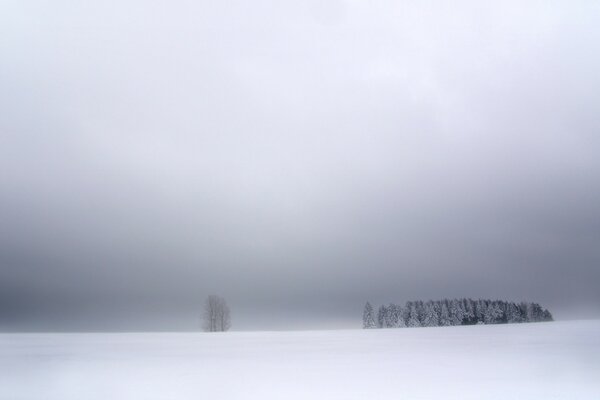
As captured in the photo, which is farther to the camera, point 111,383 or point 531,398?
point 111,383

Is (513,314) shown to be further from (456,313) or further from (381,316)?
(381,316)

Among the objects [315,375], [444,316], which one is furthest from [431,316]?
[315,375]

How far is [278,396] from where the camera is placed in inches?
585

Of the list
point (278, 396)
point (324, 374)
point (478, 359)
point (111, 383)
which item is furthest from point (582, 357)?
point (111, 383)

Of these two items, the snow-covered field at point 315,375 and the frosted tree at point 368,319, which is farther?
the frosted tree at point 368,319

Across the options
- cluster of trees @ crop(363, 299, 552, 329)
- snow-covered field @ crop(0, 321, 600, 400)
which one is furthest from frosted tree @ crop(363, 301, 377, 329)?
snow-covered field @ crop(0, 321, 600, 400)

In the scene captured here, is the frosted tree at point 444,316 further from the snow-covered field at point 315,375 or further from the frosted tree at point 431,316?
the snow-covered field at point 315,375

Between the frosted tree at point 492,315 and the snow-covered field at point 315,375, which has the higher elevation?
the snow-covered field at point 315,375

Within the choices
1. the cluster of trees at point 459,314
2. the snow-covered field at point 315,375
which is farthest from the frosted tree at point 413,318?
the snow-covered field at point 315,375

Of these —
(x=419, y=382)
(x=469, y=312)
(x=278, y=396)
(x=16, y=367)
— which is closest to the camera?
(x=278, y=396)

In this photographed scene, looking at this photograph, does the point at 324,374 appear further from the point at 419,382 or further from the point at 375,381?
the point at 419,382

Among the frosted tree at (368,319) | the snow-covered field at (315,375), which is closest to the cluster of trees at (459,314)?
the frosted tree at (368,319)

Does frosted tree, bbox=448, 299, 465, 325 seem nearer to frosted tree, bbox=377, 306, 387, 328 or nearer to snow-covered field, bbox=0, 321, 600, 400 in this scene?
frosted tree, bbox=377, 306, 387, 328

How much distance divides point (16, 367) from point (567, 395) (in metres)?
22.5
